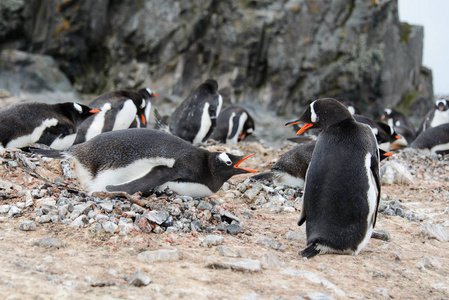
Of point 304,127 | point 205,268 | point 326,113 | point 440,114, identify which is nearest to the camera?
point 205,268

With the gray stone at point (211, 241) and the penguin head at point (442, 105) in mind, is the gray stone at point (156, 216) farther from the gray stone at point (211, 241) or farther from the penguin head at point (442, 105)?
the penguin head at point (442, 105)

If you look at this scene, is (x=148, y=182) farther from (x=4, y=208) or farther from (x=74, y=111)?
(x=74, y=111)

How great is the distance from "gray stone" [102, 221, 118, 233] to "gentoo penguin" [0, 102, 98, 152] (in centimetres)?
221

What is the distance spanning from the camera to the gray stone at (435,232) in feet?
11.5

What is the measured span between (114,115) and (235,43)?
650 cm

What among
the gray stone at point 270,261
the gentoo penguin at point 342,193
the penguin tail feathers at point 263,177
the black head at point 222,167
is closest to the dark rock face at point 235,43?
the penguin tail feathers at point 263,177

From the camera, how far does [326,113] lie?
10.6 ft

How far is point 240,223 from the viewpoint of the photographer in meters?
3.13

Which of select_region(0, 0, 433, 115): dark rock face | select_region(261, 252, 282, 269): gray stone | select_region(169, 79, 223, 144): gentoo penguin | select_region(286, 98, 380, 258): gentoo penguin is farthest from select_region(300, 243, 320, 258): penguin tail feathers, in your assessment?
select_region(0, 0, 433, 115): dark rock face

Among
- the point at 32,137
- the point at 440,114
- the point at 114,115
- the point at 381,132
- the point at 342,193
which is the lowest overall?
the point at 440,114

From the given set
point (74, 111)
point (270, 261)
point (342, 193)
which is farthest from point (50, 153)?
point (342, 193)

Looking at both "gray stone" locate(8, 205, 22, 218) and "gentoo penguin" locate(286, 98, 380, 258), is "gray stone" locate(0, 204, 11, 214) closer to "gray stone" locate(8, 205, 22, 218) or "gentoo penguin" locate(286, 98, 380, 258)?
"gray stone" locate(8, 205, 22, 218)

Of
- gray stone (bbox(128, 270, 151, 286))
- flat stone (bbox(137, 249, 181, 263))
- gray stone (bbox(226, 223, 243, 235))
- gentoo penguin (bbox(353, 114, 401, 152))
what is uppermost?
gray stone (bbox(128, 270, 151, 286))

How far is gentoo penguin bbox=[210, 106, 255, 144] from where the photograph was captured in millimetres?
9109
